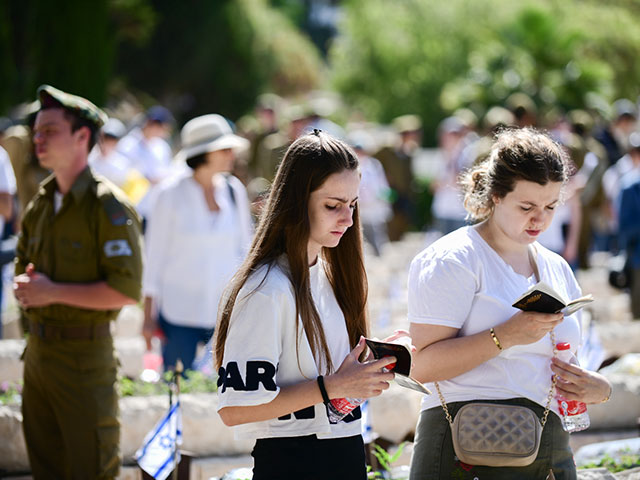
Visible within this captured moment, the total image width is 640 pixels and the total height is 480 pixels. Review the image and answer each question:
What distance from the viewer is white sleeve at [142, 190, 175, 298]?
6.15 m

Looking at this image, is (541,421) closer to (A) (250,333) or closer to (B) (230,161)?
(A) (250,333)

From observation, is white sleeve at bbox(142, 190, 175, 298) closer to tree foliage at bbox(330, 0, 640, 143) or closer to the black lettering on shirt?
the black lettering on shirt

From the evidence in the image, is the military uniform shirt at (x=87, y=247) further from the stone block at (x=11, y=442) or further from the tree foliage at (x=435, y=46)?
the tree foliage at (x=435, y=46)

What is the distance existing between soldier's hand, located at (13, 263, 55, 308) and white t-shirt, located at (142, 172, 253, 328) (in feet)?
5.82

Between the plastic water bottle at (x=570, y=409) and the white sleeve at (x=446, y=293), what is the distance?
0.38 m

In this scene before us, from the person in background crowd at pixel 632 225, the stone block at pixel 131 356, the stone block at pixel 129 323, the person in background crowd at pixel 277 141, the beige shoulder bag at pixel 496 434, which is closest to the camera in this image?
the beige shoulder bag at pixel 496 434

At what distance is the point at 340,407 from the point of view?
300 cm

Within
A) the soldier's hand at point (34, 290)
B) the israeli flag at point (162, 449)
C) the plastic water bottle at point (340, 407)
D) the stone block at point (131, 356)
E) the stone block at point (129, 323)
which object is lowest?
the stone block at point (129, 323)

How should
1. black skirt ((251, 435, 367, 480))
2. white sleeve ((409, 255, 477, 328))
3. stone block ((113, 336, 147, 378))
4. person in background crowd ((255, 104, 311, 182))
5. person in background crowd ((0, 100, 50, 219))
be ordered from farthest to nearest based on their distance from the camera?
person in background crowd ((255, 104, 311, 182))
person in background crowd ((0, 100, 50, 219))
stone block ((113, 336, 147, 378))
white sleeve ((409, 255, 477, 328))
black skirt ((251, 435, 367, 480))

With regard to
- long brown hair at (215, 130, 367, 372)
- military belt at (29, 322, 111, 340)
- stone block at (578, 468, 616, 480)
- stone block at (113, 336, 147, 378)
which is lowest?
stone block at (113, 336, 147, 378)

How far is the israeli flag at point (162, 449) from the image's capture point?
424 cm

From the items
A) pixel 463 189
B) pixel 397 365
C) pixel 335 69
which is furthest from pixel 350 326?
pixel 335 69

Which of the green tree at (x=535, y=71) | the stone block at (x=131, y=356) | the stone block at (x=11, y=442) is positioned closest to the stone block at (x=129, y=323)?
the stone block at (x=131, y=356)

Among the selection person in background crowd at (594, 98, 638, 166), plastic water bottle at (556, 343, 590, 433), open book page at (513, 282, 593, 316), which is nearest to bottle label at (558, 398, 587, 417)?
plastic water bottle at (556, 343, 590, 433)
